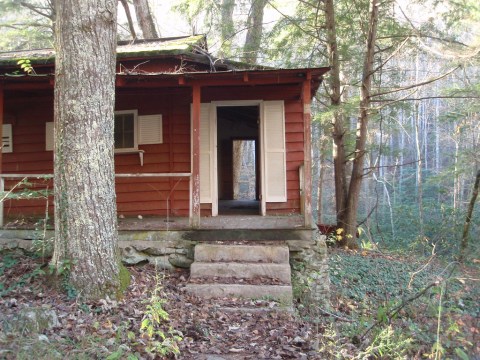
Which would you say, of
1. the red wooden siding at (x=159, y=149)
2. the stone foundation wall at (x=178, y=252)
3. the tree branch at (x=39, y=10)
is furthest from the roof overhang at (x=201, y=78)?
the tree branch at (x=39, y=10)

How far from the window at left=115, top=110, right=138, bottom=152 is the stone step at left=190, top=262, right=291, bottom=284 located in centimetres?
370

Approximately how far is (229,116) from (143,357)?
8.61m

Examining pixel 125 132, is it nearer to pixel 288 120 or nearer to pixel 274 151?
pixel 274 151

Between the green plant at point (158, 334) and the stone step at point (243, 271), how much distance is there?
4.52 ft

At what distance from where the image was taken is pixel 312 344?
12.5ft

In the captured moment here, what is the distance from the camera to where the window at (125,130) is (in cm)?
811

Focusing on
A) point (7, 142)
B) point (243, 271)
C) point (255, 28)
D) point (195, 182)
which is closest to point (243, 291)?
point (243, 271)

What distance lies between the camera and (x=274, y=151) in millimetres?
7742

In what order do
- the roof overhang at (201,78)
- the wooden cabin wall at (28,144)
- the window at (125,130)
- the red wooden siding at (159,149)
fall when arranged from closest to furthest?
the roof overhang at (201,78), the red wooden siding at (159,149), the window at (125,130), the wooden cabin wall at (28,144)

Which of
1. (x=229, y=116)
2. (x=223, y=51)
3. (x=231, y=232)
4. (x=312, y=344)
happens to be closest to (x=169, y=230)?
(x=231, y=232)

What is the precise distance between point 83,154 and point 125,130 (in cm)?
393

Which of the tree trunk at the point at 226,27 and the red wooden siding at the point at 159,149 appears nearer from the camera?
the red wooden siding at the point at 159,149

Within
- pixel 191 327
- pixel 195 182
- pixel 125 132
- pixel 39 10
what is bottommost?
pixel 191 327

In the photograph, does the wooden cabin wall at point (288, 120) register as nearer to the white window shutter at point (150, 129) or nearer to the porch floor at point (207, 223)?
the porch floor at point (207, 223)
